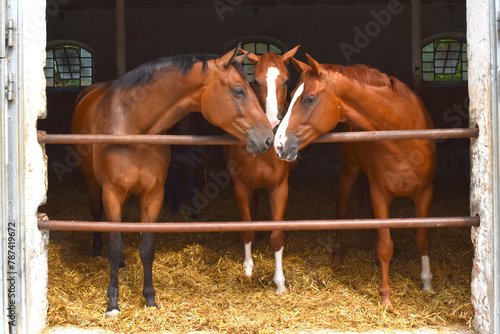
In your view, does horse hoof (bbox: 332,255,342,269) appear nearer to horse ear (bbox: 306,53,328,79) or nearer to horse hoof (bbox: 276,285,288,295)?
horse hoof (bbox: 276,285,288,295)

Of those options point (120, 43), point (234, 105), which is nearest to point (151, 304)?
point (234, 105)

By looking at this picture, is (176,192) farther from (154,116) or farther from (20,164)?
(20,164)

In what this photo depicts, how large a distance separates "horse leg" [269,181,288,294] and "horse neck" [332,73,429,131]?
0.95 metres

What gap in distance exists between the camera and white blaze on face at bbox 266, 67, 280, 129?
3.86m

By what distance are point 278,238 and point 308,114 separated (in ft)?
4.14

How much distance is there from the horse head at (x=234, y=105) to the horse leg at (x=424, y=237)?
1360mm

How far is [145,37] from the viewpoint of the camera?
11766mm

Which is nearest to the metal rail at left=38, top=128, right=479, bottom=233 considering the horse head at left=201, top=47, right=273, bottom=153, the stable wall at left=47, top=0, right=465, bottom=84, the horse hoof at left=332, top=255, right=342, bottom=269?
the horse head at left=201, top=47, right=273, bottom=153

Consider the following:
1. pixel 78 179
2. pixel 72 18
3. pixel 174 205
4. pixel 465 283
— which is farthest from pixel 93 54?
pixel 465 283

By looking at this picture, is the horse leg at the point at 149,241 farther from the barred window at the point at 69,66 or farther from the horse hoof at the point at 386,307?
the barred window at the point at 69,66

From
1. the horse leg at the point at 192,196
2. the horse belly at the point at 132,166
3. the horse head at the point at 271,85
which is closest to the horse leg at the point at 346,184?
the horse head at the point at 271,85

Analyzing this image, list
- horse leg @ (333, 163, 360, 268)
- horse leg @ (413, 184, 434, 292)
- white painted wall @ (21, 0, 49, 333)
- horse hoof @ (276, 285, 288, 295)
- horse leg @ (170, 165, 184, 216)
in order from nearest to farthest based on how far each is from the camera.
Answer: white painted wall @ (21, 0, 49, 333) → horse leg @ (413, 184, 434, 292) → horse hoof @ (276, 285, 288, 295) → horse leg @ (333, 163, 360, 268) → horse leg @ (170, 165, 184, 216)

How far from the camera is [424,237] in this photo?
3969 millimetres

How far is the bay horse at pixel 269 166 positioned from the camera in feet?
13.1
